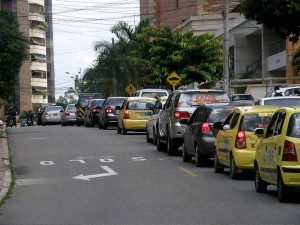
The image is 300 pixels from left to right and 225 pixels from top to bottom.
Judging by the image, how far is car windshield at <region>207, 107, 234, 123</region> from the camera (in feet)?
73.5

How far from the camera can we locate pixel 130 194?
647 inches

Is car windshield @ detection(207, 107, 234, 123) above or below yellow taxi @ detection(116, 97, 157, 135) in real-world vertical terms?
above

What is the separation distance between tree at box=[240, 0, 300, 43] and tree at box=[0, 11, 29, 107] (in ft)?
42.1

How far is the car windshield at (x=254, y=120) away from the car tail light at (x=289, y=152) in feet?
14.9

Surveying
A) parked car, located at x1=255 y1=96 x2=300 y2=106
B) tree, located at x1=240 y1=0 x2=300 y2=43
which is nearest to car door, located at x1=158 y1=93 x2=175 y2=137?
parked car, located at x1=255 y1=96 x2=300 y2=106

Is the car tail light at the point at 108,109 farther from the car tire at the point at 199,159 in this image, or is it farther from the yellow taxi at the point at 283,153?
the yellow taxi at the point at 283,153

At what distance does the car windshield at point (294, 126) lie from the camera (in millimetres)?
14375

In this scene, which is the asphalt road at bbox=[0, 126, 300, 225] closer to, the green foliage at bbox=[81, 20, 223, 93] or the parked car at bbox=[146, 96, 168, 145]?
the parked car at bbox=[146, 96, 168, 145]

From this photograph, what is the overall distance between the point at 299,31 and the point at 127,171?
1043 centimetres

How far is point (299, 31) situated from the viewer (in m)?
29.7

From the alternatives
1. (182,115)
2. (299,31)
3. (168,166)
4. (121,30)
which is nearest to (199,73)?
(121,30)

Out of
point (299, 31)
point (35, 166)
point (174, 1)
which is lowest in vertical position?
point (35, 166)

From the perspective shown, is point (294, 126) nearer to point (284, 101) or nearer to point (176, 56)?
point (284, 101)

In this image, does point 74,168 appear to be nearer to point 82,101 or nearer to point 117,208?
point 117,208
